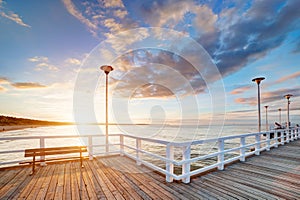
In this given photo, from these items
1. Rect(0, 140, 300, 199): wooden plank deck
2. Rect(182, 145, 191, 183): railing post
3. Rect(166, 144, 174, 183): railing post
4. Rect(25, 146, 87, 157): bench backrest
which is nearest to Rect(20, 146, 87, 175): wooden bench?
Rect(25, 146, 87, 157): bench backrest

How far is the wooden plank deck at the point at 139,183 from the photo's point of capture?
8.75ft

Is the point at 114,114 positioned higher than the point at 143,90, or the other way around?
the point at 143,90

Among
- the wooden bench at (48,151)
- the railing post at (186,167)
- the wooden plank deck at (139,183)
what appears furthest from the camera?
the wooden bench at (48,151)

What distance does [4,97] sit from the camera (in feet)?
31.9

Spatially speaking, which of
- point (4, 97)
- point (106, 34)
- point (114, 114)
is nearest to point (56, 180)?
point (114, 114)

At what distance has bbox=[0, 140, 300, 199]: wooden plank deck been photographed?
2666mm

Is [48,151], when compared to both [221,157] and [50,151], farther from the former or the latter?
[221,157]

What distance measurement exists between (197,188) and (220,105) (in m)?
12.2

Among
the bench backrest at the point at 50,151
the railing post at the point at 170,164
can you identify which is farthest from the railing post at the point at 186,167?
the bench backrest at the point at 50,151

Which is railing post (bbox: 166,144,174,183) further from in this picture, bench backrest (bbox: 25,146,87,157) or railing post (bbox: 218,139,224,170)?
bench backrest (bbox: 25,146,87,157)

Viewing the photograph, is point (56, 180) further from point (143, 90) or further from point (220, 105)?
point (220, 105)

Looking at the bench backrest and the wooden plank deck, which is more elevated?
the bench backrest

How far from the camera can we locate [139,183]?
10.5 feet

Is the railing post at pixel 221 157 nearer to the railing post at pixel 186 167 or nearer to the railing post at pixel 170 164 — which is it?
the railing post at pixel 186 167
